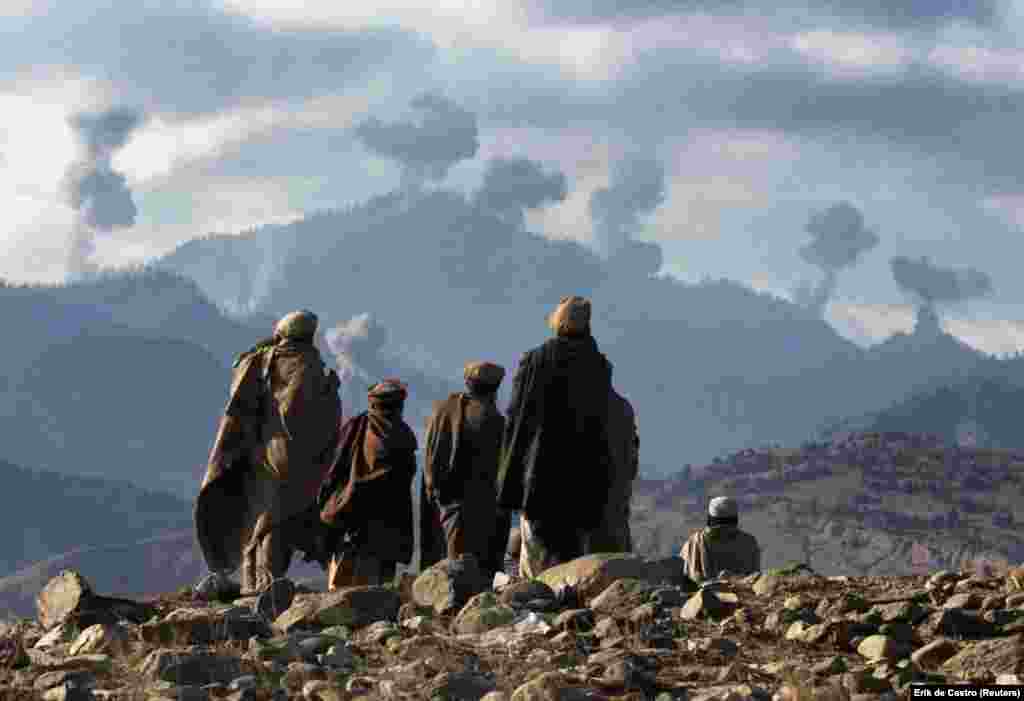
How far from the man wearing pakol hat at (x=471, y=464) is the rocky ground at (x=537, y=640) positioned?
166 inches

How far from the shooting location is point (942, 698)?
26.8 ft

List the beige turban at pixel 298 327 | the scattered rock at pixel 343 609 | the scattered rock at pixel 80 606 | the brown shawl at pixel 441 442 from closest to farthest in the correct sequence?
the scattered rock at pixel 343 609
the scattered rock at pixel 80 606
the brown shawl at pixel 441 442
the beige turban at pixel 298 327

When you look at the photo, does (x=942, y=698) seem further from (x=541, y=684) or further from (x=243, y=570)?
(x=243, y=570)

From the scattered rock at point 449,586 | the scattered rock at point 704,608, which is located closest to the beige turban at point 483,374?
the scattered rock at point 449,586

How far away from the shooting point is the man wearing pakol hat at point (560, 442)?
1527 centimetres

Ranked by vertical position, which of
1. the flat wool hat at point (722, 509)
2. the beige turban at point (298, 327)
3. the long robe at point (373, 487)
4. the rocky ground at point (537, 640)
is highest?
the beige turban at point (298, 327)

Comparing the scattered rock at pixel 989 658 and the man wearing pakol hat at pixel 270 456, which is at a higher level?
the man wearing pakol hat at pixel 270 456

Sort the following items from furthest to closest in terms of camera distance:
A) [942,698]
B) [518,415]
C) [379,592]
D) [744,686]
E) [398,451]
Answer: [398,451] < [518,415] < [379,592] < [744,686] < [942,698]

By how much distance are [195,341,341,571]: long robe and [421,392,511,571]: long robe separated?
104cm

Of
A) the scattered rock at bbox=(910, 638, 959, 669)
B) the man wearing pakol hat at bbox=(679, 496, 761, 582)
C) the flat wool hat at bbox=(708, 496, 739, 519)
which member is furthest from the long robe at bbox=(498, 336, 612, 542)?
the scattered rock at bbox=(910, 638, 959, 669)

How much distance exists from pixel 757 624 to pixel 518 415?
193 inches

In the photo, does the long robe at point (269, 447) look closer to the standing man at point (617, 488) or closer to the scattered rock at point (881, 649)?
the standing man at point (617, 488)

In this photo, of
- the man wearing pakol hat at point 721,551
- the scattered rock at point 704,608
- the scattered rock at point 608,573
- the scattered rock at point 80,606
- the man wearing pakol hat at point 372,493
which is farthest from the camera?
the man wearing pakol hat at point 372,493

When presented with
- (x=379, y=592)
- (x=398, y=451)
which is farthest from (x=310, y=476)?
(x=379, y=592)
